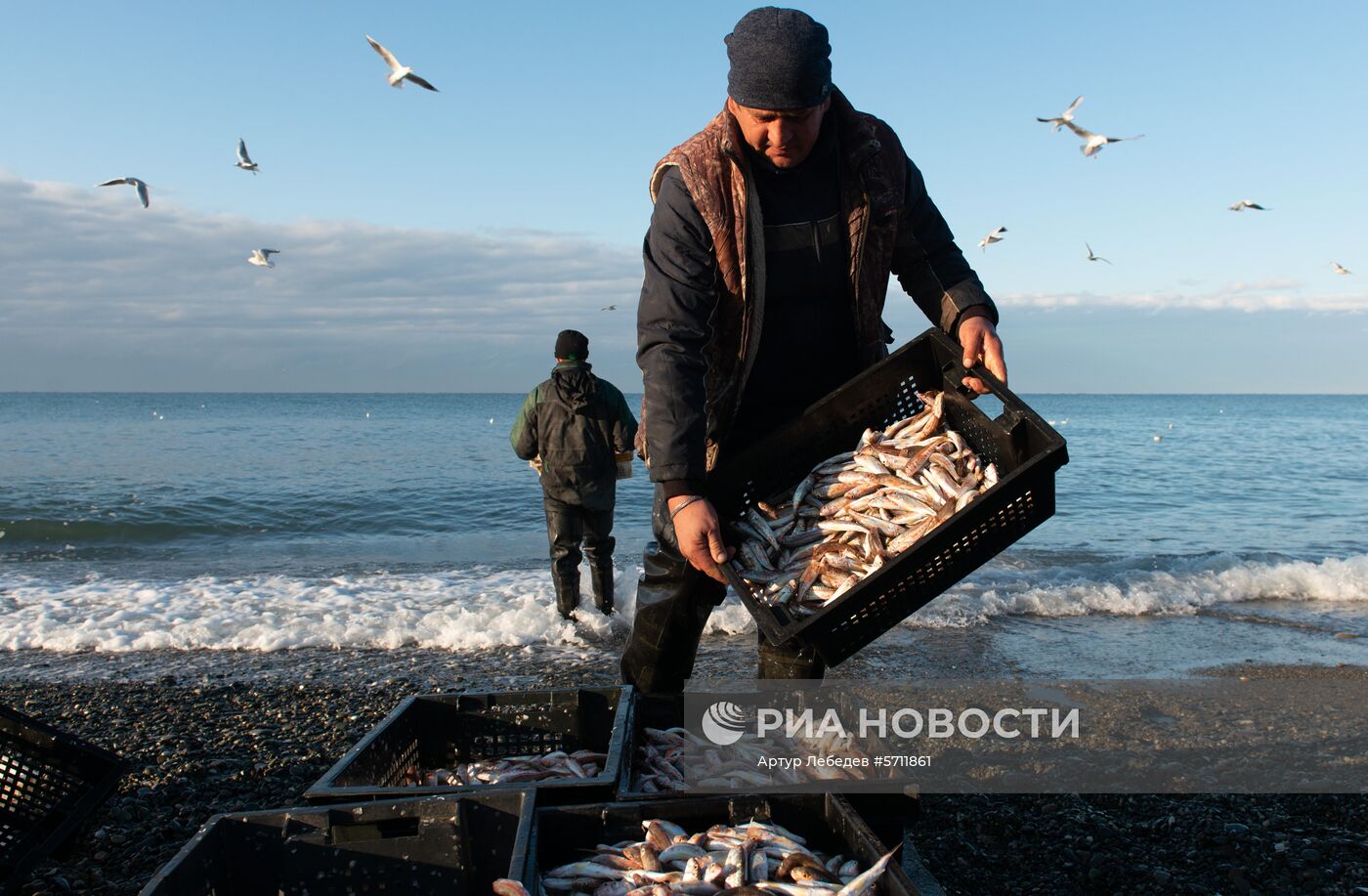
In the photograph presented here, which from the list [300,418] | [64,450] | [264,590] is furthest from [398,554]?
[300,418]

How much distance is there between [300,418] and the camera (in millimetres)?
63406

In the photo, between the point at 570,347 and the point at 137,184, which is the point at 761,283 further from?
the point at 137,184

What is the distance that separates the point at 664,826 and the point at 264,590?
9.19m

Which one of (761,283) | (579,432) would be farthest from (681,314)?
(579,432)

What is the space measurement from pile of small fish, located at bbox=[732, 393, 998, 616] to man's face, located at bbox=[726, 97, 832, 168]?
1073 millimetres

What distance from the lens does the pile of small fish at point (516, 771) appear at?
363cm

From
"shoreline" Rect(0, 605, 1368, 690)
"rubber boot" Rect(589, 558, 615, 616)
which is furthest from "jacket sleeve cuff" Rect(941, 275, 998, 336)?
"rubber boot" Rect(589, 558, 615, 616)

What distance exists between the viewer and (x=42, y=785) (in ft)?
11.3

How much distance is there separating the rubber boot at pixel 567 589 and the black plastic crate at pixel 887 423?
5.71 m

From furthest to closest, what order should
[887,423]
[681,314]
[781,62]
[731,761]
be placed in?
[887,423], [731,761], [681,314], [781,62]

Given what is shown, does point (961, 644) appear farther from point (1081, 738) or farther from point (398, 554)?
point (398, 554)

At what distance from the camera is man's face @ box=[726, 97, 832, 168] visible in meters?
3.35

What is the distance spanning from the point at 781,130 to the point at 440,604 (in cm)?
791

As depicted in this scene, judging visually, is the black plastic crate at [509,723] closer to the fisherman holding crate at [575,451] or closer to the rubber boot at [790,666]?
the rubber boot at [790,666]
